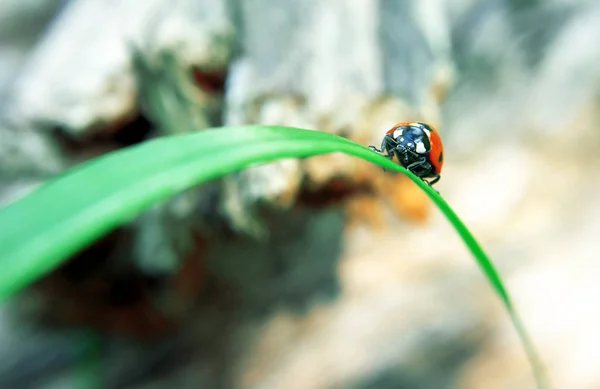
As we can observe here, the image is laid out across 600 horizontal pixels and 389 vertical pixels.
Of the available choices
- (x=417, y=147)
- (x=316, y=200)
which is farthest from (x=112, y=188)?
(x=316, y=200)

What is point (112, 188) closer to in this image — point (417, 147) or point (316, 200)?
point (417, 147)

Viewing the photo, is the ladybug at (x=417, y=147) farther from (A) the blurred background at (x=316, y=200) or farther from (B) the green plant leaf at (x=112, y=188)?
(B) the green plant leaf at (x=112, y=188)

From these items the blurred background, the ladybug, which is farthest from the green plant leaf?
the blurred background

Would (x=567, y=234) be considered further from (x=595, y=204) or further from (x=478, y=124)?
(x=478, y=124)

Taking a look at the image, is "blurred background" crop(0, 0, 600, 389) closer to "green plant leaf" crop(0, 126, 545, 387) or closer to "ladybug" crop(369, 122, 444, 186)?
"ladybug" crop(369, 122, 444, 186)

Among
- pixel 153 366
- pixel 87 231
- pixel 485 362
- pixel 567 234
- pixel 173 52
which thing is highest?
pixel 173 52

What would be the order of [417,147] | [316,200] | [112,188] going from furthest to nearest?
[316,200], [417,147], [112,188]

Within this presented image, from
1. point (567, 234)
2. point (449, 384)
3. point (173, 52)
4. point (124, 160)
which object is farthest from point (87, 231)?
point (567, 234)

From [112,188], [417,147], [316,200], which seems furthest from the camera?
[316,200]
